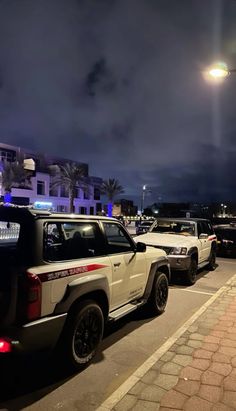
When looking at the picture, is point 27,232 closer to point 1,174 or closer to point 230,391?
point 230,391

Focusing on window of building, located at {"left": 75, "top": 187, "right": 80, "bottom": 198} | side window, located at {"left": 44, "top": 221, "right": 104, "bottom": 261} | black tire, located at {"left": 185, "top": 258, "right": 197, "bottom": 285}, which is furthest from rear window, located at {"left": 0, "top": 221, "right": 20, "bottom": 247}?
window of building, located at {"left": 75, "top": 187, "right": 80, "bottom": 198}

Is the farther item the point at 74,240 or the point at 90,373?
the point at 74,240

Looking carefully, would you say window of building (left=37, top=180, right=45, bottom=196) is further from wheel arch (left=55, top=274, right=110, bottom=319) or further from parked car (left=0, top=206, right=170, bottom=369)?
wheel arch (left=55, top=274, right=110, bottom=319)

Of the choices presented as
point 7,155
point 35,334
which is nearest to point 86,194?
point 7,155

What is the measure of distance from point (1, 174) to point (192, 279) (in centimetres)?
4583

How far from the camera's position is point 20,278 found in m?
3.57

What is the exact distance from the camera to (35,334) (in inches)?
143

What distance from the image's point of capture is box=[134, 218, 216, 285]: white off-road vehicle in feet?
31.5

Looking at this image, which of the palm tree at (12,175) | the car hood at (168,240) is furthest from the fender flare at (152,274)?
the palm tree at (12,175)

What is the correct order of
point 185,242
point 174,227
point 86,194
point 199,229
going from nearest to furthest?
point 185,242, point 199,229, point 174,227, point 86,194

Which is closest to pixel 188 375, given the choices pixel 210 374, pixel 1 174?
pixel 210 374

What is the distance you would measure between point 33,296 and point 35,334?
37 centimetres

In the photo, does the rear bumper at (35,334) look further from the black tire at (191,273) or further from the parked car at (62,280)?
the black tire at (191,273)

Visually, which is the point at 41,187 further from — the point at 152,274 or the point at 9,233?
the point at 9,233
